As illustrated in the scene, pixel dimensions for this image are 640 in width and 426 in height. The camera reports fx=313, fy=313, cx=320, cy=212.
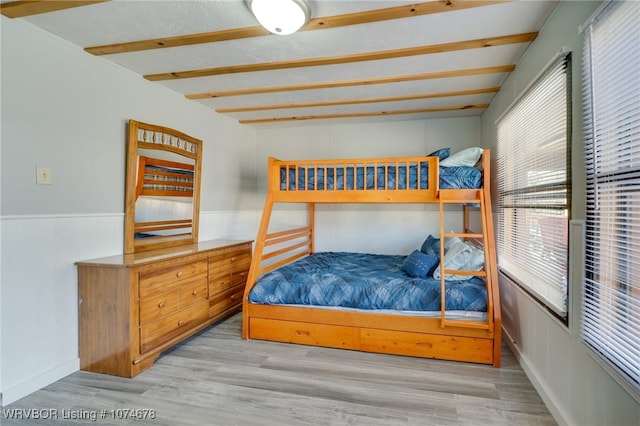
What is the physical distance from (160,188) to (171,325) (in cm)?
123

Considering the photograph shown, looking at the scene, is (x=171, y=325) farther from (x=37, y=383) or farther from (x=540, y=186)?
(x=540, y=186)

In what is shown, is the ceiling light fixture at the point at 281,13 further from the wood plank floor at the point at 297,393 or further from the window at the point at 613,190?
the wood plank floor at the point at 297,393

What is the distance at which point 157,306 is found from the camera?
2.33m

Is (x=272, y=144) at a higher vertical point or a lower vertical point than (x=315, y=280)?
higher

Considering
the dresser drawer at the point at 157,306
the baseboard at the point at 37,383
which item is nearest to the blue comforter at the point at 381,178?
the dresser drawer at the point at 157,306

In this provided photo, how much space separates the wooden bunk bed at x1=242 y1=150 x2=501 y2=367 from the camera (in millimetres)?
2367

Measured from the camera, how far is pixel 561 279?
168 centimetres

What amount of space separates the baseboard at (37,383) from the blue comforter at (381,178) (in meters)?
2.07

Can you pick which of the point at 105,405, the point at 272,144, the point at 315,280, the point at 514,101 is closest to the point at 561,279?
the point at 514,101

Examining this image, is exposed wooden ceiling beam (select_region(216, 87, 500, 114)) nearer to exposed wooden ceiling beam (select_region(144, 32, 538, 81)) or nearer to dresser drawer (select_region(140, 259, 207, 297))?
Answer: exposed wooden ceiling beam (select_region(144, 32, 538, 81))

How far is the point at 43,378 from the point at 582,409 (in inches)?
120

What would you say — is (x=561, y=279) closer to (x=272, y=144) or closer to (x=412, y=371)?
(x=412, y=371)

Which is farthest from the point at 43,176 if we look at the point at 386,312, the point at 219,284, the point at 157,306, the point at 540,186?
the point at 540,186

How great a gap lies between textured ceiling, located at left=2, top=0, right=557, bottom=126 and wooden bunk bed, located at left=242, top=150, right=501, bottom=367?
724mm
